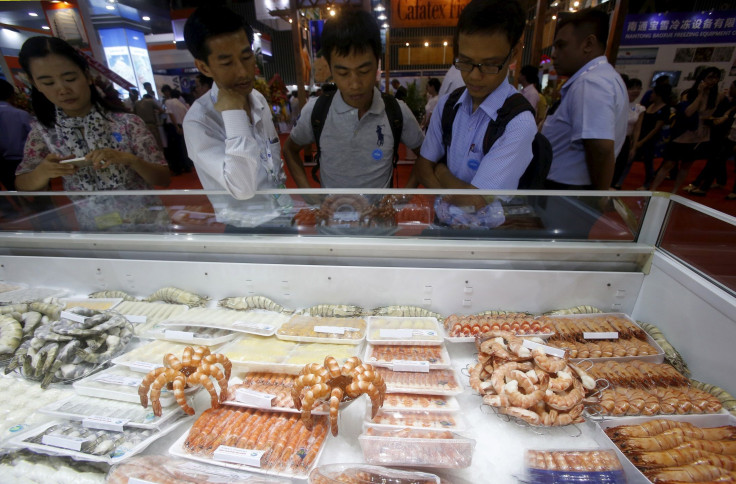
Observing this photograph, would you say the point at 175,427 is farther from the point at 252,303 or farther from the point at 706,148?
the point at 706,148

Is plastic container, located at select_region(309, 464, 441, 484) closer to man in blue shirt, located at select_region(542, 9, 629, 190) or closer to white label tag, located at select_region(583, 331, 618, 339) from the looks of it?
white label tag, located at select_region(583, 331, 618, 339)

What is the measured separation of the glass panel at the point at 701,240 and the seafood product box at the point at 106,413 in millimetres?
2657

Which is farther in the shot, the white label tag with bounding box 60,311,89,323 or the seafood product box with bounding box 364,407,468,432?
the white label tag with bounding box 60,311,89,323

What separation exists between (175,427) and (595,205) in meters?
2.39

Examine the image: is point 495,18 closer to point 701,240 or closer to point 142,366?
point 701,240

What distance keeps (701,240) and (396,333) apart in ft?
6.41

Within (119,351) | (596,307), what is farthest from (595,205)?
(119,351)

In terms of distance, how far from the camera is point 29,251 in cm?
250

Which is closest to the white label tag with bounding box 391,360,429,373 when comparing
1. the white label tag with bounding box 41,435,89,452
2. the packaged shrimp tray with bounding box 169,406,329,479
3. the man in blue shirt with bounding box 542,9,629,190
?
the packaged shrimp tray with bounding box 169,406,329,479

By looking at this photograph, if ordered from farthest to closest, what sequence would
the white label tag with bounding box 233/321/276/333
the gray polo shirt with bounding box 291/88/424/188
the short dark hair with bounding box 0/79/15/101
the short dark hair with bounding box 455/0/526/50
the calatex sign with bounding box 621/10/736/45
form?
the calatex sign with bounding box 621/10/736/45 → the short dark hair with bounding box 0/79/15/101 → the gray polo shirt with bounding box 291/88/424/188 → the white label tag with bounding box 233/321/276/333 → the short dark hair with bounding box 455/0/526/50

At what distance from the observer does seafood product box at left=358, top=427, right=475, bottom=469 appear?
1.33 metres

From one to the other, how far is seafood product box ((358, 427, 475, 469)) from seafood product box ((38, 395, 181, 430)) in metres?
0.94

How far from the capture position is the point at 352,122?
237 cm

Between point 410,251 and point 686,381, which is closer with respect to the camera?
point 686,381
